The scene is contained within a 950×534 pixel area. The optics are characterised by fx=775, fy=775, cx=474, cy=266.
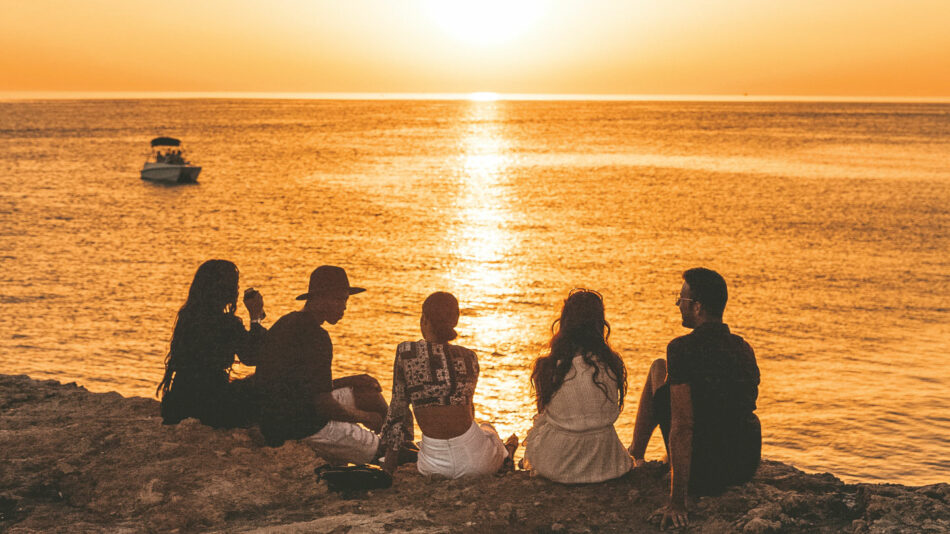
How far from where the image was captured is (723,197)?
46.9 metres

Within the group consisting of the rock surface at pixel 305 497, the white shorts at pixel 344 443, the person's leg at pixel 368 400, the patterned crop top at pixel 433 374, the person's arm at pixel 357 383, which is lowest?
the rock surface at pixel 305 497

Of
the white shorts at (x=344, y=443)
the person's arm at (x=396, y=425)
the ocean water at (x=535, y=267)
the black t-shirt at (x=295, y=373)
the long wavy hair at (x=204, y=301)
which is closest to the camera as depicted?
the person's arm at (x=396, y=425)

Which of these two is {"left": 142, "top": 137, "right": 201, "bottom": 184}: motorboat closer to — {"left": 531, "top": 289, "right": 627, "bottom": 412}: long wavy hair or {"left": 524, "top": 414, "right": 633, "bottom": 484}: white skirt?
{"left": 524, "top": 414, "right": 633, "bottom": 484}: white skirt

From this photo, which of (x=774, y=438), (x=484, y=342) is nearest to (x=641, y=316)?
(x=484, y=342)

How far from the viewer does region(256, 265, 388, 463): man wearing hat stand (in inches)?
216

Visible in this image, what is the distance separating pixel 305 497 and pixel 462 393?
1.34m

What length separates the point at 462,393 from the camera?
17.3 ft

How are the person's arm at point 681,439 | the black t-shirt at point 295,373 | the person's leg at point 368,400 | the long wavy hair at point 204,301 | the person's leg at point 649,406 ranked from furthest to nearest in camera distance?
the person's leg at point 368,400, the long wavy hair at point 204,301, the black t-shirt at point 295,373, the person's leg at point 649,406, the person's arm at point 681,439

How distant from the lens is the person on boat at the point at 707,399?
4.59 meters

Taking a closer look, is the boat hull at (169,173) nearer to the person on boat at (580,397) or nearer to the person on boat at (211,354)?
the person on boat at (211,354)

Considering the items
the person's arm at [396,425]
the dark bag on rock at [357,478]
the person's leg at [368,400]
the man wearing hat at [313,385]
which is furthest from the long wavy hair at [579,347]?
the person's leg at [368,400]

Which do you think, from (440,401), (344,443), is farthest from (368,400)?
(440,401)

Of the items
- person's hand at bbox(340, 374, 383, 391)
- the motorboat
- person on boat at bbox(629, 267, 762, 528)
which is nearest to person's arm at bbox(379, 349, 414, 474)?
person's hand at bbox(340, 374, 383, 391)

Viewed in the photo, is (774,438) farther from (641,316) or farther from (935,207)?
(935,207)
